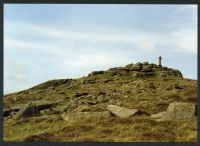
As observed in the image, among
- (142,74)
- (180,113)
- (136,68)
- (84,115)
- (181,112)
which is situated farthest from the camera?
(136,68)

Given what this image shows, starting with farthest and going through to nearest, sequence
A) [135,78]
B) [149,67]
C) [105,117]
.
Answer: [149,67] < [135,78] < [105,117]

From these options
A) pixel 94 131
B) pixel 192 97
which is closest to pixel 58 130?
pixel 94 131

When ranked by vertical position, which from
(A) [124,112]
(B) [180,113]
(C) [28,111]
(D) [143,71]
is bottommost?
(B) [180,113]

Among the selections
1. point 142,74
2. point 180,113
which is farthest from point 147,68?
point 180,113

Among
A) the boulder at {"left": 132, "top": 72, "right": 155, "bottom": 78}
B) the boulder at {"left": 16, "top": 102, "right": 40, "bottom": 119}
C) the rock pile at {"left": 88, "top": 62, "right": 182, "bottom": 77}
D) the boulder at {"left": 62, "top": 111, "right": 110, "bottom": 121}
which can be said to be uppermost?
the rock pile at {"left": 88, "top": 62, "right": 182, "bottom": 77}

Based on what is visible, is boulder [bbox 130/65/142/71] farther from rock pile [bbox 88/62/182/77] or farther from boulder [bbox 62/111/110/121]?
boulder [bbox 62/111/110/121]

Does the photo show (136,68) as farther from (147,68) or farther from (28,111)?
(28,111)

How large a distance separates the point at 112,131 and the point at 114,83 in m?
56.4

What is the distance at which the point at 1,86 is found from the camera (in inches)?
819

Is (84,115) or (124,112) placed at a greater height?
(124,112)

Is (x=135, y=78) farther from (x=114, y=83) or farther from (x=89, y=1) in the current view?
(x=89, y=1)

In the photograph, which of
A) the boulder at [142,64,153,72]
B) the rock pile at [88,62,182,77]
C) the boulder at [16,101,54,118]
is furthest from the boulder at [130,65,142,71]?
the boulder at [16,101,54,118]

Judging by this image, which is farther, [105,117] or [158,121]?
[105,117]

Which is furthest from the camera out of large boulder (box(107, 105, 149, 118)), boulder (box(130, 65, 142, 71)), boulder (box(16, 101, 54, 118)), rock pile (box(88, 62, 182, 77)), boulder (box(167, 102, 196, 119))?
boulder (box(130, 65, 142, 71))
